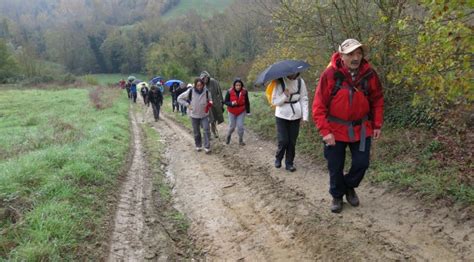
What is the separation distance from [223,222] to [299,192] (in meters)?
1.47

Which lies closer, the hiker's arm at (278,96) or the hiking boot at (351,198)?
the hiking boot at (351,198)

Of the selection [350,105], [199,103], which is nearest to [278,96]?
[350,105]

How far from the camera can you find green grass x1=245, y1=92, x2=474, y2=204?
5.32m

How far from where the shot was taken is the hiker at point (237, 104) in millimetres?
10422

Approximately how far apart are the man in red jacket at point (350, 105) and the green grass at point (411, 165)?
133cm

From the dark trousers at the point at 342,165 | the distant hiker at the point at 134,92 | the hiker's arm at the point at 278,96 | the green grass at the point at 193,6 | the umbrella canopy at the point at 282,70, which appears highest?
the green grass at the point at 193,6

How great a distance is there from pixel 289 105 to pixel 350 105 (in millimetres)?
2510

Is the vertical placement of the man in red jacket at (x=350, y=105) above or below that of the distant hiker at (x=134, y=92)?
above

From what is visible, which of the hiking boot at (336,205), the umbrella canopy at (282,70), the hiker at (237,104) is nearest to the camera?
the hiking boot at (336,205)

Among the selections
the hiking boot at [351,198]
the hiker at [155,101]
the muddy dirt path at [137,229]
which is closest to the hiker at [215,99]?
the muddy dirt path at [137,229]

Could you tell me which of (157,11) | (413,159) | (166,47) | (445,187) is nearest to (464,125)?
(413,159)

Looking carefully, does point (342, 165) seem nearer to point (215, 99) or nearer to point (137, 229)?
point (137, 229)

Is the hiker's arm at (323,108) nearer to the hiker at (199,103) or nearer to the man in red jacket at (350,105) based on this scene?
Answer: the man in red jacket at (350,105)

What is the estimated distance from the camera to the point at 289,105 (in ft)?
23.5
